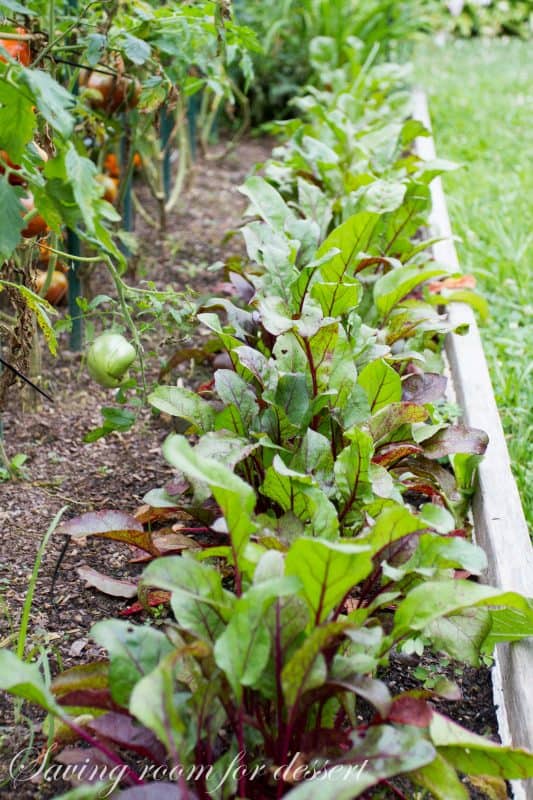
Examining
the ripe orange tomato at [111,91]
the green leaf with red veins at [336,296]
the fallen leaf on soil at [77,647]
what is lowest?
the fallen leaf on soil at [77,647]

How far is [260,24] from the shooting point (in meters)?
5.76

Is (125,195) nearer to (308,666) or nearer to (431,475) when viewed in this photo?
(431,475)

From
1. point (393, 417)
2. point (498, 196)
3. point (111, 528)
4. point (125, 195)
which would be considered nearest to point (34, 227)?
point (111, 528)

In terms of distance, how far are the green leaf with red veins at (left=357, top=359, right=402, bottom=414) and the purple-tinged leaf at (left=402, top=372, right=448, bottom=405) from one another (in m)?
0.17

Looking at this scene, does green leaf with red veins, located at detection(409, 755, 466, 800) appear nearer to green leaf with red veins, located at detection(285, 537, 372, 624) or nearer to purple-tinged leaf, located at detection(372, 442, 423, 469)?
green leaf with red veins, located at detection(285, 537, 372, 624)

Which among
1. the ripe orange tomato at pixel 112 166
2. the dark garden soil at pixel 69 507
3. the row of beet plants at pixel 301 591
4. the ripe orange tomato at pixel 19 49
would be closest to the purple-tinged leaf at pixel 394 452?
the row of beet plants at pixel 301 591

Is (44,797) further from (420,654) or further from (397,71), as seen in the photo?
(397,71)

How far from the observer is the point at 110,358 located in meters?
2.05

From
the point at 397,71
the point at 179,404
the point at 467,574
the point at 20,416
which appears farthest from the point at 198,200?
the point at 467,574

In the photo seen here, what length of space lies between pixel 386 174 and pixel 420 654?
2.07 metres

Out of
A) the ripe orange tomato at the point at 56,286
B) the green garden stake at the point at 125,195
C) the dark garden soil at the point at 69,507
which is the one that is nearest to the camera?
the dark garden soil at the point at 69,507

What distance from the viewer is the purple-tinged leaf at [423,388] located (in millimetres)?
2143

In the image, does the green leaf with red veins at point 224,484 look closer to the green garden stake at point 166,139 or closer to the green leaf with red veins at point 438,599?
the green leaf with red veins at point 438,599

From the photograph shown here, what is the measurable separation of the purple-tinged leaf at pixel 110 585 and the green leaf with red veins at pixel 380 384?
2.04 feet
